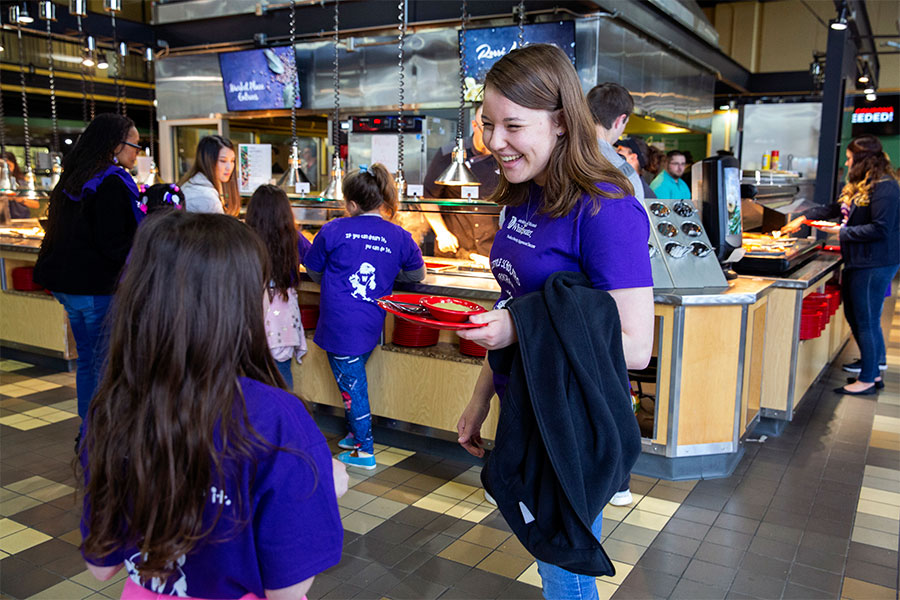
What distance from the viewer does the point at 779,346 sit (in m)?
4.62

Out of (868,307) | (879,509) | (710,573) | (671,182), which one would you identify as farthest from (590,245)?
(671,182)

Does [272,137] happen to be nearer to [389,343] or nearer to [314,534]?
[389,343]

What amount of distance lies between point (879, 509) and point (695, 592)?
1436mm

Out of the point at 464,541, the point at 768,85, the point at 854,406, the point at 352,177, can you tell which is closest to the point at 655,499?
the point at 464,541

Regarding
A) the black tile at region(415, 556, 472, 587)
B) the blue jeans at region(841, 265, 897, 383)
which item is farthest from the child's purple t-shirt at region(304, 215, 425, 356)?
the blue jeans at region(841, 265, 897, 383)

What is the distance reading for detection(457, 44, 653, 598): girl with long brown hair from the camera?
58.5 inches

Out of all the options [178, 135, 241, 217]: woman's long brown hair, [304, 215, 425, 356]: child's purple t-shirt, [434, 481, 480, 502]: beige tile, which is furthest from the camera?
[178, 135, 241, 217]: woman's long brown hair

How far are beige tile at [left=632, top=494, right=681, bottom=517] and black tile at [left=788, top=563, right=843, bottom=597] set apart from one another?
0.63 meters

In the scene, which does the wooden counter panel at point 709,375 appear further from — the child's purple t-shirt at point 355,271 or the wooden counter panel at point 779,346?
the child's purple t-shirt at point 355,271

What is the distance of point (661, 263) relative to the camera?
3818mm

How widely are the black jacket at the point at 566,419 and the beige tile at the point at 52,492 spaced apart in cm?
295

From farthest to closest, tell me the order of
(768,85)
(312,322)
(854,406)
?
(768,85)
(854,406)
(312,322)

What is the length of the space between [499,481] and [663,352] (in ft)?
8.01

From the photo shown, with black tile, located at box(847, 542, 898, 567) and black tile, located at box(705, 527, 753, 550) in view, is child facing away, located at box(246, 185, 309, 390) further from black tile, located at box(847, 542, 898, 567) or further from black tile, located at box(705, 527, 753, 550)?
black tile, located at box(847, 542, 898, 567)
